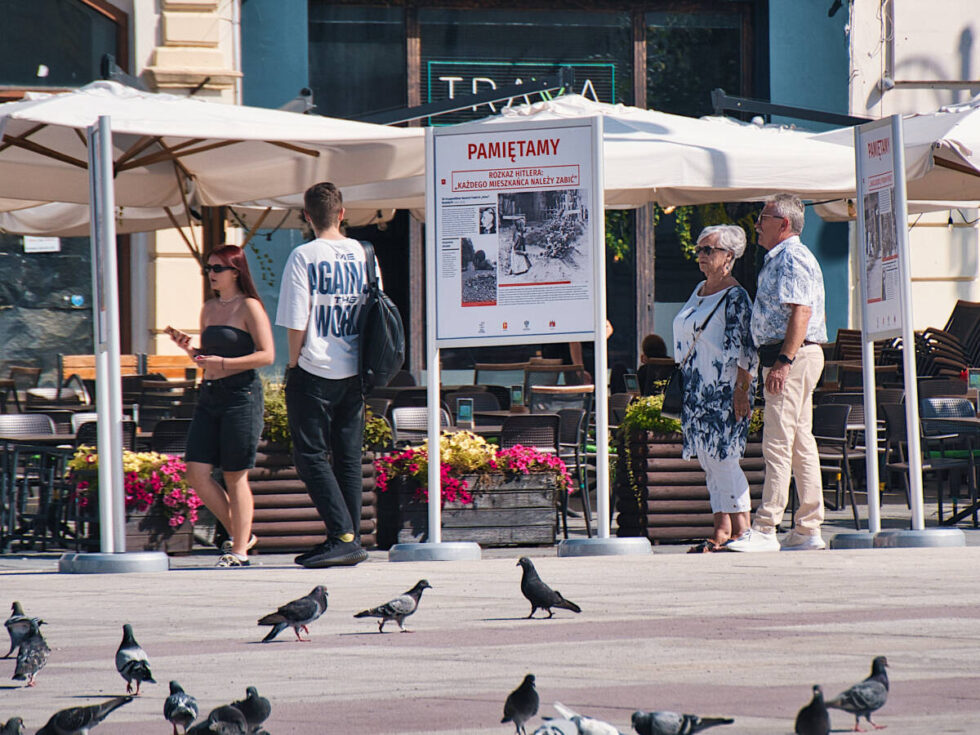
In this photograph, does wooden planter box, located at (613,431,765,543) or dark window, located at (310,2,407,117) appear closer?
wooden planter box, located at (613,431,765,543)

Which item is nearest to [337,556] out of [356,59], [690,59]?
[356,59]

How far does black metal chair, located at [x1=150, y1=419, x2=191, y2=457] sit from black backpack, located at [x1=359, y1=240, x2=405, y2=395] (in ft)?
7.47

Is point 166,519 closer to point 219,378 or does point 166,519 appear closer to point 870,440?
point 219,378

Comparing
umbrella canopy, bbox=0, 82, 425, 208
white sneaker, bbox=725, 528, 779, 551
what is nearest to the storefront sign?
umbrella canopy, bbox=0, 82, 425, 208

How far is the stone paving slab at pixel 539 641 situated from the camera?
169 inches

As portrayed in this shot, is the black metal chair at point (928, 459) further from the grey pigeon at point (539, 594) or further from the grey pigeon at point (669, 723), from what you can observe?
the grey pigeon at point (669, 723)

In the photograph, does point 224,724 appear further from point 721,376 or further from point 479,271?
point 721,376

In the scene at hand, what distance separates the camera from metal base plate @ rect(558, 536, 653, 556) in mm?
8375

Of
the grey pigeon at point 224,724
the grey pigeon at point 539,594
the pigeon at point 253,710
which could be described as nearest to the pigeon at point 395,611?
the grey pigeon at point 539,594

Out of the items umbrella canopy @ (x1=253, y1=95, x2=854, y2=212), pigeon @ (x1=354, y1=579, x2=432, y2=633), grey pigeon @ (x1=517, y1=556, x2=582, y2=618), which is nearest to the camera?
pigeon @ (x1=354, y1=579, x2=432, y2=633)

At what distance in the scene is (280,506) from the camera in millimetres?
9305

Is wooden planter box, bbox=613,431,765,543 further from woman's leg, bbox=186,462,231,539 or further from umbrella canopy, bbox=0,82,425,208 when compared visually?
woman's leg, bbox=186,462,231,539

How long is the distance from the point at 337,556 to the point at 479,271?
1.59 m

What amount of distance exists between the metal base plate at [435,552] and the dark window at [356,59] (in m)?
9.56
